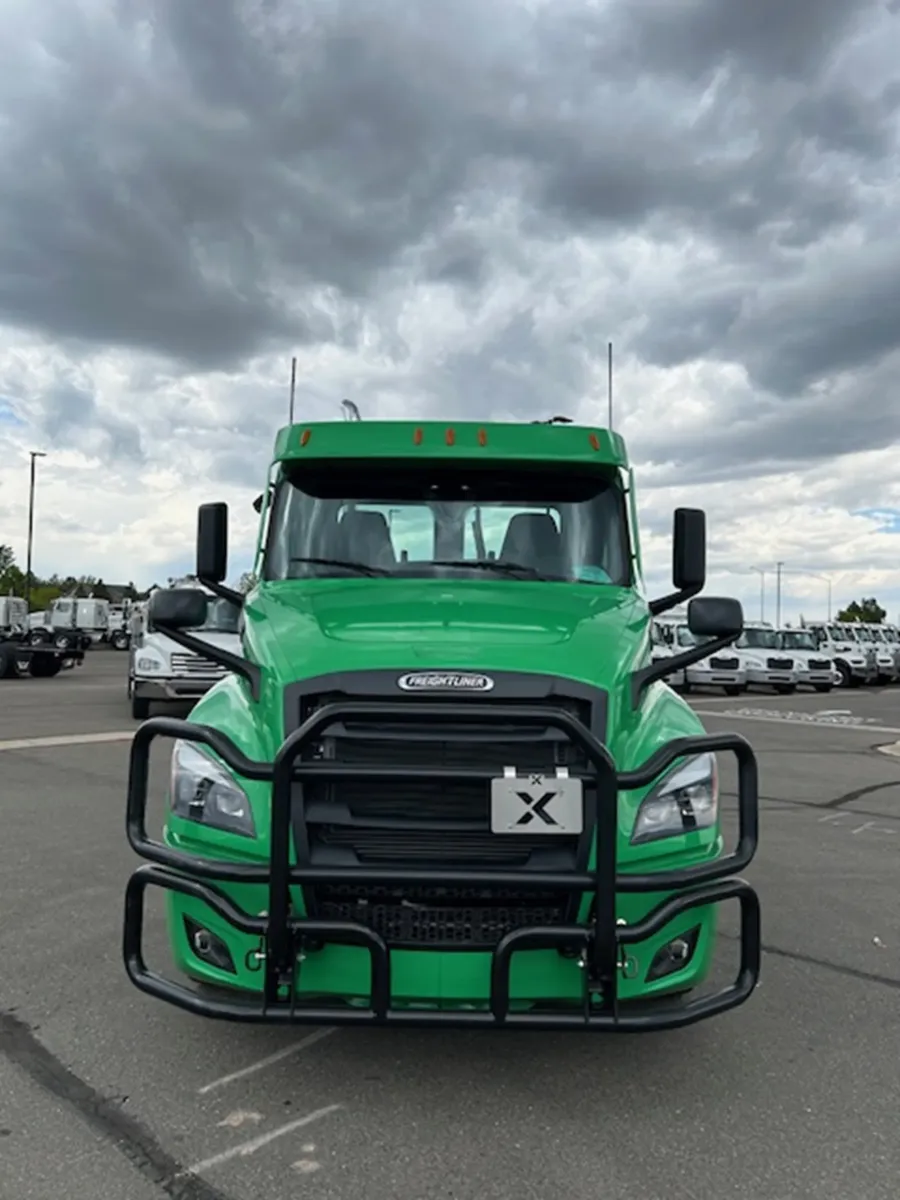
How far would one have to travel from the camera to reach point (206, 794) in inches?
138

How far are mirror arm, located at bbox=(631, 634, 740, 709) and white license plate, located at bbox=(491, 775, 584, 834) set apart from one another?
1.99ft

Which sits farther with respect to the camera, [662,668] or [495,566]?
[495,566]

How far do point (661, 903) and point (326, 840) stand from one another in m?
1.08

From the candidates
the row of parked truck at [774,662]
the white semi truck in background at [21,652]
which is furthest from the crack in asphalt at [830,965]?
the white semi truck in background at [21,652]

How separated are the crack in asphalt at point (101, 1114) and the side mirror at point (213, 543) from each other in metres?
2.09

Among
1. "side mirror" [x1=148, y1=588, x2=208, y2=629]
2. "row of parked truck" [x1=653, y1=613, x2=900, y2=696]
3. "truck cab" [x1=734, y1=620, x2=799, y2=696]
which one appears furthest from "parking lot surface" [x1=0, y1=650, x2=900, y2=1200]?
"truck cab" [x1=734, y1=620, x2=799, y2=696]

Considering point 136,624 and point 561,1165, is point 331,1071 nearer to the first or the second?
point 561,1165

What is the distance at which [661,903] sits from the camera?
3312 millimetres

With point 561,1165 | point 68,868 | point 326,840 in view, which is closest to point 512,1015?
point 561,1165

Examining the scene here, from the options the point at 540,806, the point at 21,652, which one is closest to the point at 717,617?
the point at 540,806

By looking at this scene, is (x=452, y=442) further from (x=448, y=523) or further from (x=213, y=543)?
(x=213, y=543)

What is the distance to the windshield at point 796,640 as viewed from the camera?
31156mm

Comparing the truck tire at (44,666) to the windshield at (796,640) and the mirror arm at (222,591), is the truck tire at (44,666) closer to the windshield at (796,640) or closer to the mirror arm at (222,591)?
the windshield at (796,640)

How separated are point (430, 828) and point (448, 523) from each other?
1982 mm
